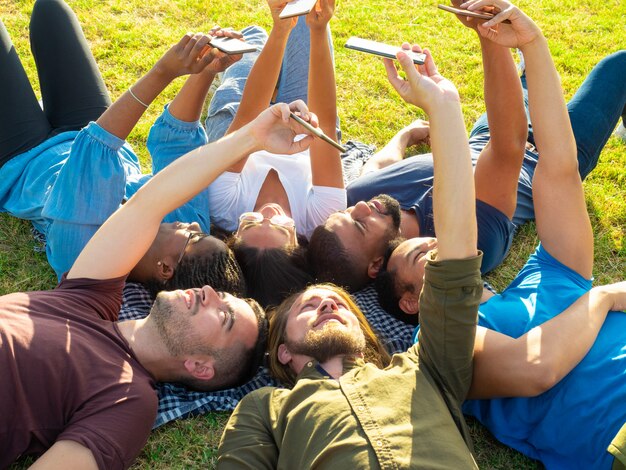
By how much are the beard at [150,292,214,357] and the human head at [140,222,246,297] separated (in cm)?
44

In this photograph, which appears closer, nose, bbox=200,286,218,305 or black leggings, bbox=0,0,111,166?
nose, bbox=200,286,218,305

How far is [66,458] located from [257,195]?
2009mm

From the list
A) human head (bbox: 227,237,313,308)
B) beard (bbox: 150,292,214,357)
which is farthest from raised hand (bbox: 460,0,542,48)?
beard (bbox: 150,292,214,357)

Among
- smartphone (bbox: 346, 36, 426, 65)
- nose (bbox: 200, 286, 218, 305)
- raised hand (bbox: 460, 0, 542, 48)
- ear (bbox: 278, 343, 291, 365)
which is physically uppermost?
raised hand (bbox: 460, 0, 542, 48)

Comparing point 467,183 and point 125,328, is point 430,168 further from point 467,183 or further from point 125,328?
point 125,328

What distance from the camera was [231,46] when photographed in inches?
135

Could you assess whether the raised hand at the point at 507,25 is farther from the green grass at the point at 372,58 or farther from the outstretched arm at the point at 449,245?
the green grass at the point at 372,58

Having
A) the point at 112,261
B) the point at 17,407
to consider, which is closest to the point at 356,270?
the point at 112,261

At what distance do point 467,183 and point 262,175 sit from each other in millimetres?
1852

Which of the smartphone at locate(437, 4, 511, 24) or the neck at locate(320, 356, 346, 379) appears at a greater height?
the smartphone at locate(437, 4, 511, 24)

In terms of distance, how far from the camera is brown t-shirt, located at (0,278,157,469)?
2.56m

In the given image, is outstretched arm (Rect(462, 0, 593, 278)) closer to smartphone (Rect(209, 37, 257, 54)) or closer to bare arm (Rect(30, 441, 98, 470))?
smartphone (Rect(209, 37, 257, 54))

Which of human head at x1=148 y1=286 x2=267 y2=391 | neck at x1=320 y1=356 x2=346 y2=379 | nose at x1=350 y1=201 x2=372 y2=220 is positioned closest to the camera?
neck at x1=320 y1=356 x2=346 y2=379

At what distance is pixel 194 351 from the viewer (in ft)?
9.60
